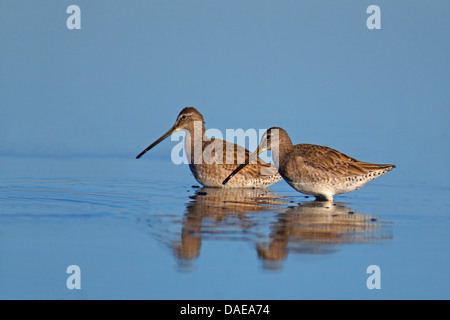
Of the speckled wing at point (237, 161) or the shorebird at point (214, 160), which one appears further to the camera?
the speckled wing at point (237, 161)

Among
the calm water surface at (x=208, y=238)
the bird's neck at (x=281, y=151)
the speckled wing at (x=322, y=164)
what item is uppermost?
the bird's neck at (x=281, y=151)

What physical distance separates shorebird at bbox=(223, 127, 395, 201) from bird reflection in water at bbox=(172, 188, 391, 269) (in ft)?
0.84

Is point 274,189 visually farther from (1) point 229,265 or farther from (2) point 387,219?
(1) point 229,265

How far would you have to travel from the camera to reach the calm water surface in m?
6.94

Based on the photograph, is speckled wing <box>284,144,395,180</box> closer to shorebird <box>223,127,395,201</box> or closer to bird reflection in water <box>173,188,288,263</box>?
shorebird <box>223,127,395,201</box>

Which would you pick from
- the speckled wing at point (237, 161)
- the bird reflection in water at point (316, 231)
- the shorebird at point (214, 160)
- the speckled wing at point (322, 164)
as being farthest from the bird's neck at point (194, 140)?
the bird reflection in water at point (316, 231)

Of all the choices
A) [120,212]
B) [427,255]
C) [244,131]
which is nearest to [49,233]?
[120,212]

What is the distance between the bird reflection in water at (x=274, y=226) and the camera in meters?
7.96

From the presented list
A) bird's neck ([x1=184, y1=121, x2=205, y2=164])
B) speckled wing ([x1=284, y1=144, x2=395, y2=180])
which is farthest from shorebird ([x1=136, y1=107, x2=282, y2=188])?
speckled wing ([x1=284, y1=144, x2=395, y2=180])

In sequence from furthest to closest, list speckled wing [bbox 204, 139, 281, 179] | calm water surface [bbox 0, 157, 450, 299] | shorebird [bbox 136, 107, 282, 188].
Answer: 1. speckled wing [bbox 204, 139, 281, 179]
2. shorebird [bbox 136, 107, 282, 188]
3. calm water surface [bbox 0, 157, 450, 299]

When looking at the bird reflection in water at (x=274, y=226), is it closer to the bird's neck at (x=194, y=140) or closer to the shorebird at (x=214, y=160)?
the shorebird at (x=214, y=160)

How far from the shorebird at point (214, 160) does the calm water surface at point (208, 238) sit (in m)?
0.39

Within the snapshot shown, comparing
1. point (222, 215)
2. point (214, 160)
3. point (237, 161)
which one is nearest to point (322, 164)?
point (237, 161)

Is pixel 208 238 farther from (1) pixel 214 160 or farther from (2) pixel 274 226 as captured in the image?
(1) pixel 214 160
